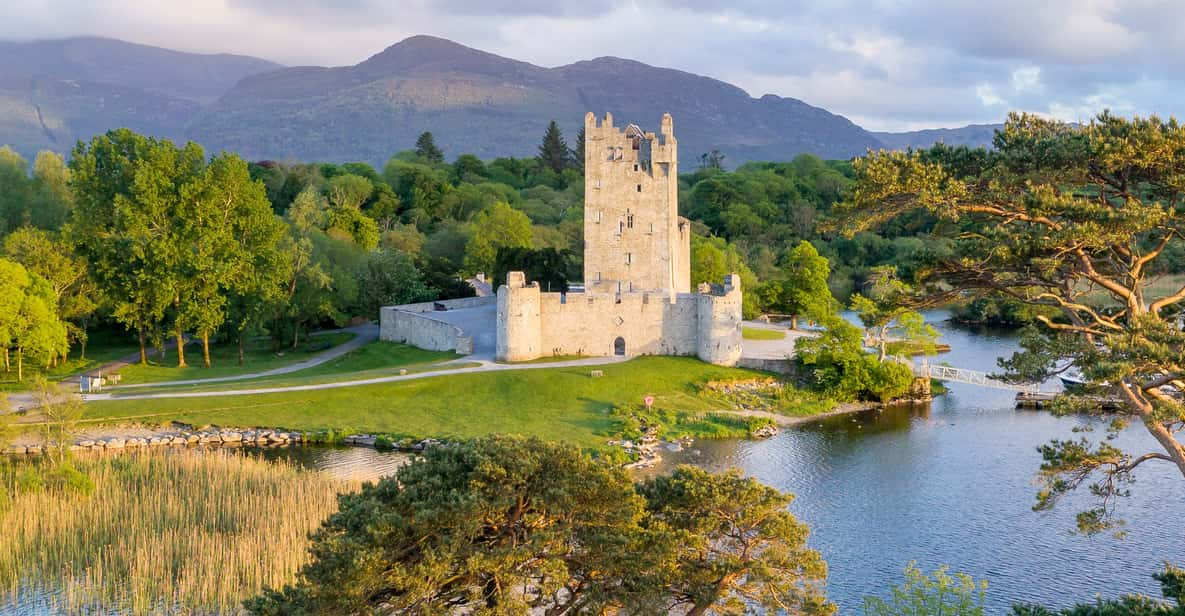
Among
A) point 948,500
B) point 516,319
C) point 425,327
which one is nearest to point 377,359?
point 425,327

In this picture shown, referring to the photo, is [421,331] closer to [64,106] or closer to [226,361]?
[226,361]

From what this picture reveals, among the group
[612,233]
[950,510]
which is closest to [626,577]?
[950,510]

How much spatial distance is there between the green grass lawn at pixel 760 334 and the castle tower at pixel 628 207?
7.06 metres

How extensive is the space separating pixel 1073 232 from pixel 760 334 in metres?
37.3

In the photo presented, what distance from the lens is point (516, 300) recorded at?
4303 centimetres

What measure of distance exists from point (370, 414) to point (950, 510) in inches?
828

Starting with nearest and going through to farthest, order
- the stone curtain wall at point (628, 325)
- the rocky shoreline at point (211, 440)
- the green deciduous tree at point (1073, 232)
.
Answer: the green deciduous tree at point (1073, 232)
the rocky shoreline at point (211, 440)
the stone curtain wall at point (628, 325)

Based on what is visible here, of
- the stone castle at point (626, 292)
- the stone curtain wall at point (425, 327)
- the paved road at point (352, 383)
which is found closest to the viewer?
the paved road at point (352, 383)

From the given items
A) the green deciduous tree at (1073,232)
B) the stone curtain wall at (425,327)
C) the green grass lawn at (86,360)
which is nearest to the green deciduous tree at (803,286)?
the stone curtain wall at (425,327)

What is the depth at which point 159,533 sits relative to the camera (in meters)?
24.4

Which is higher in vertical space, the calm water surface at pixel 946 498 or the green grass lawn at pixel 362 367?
the green grass lawn at pixel 362 367

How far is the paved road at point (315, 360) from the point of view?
139 ft

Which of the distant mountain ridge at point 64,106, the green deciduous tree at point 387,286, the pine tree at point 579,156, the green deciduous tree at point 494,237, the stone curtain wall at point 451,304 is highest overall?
the distant mountain ridge at point 64,106

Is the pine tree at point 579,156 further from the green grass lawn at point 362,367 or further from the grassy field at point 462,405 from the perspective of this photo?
the grassy field at point 462,405
